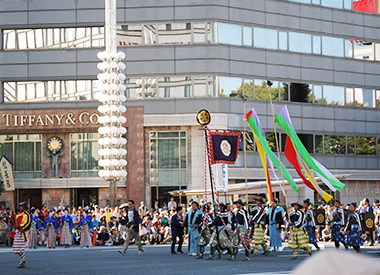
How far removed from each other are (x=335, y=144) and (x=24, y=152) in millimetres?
21672

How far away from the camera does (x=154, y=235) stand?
2669 centimetres

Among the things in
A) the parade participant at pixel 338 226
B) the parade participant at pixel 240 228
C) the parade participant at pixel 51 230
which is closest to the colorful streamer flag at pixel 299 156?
the parade participant at pixel 338 226

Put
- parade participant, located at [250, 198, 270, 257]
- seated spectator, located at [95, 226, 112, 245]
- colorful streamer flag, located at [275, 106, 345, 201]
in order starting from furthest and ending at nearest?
seated spectator, located at [95, 226, 112, 245]
colorful streamer flag, located at [275, 106, 345, 201]
parade participant, located at [250, 198, 270, 257]

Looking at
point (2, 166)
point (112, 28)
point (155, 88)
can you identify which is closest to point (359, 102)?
point (155, 88)

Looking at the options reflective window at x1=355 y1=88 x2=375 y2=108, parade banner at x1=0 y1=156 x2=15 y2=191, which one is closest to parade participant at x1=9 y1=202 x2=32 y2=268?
parade banner at x1=0 y1=156 x2=15 y2=191

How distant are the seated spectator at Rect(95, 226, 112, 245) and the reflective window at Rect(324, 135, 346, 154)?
1913 cm

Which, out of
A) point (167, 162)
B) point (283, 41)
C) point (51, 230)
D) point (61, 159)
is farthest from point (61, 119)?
point (283, 41)

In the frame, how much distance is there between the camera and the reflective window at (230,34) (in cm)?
3615

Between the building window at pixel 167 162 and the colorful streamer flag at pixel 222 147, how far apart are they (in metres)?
17.8

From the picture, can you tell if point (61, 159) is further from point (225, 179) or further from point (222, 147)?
point (222, 147)

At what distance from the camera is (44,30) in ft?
123

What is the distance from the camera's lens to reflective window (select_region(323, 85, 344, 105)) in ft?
130

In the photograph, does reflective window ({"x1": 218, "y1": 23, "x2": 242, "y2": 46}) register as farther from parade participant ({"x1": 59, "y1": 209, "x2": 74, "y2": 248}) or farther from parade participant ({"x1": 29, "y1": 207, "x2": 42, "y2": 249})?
parade participant ({"x1": 29, "y1": 207, "x2": 42, "y2": 249})

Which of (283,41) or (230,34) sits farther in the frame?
(283,41)
